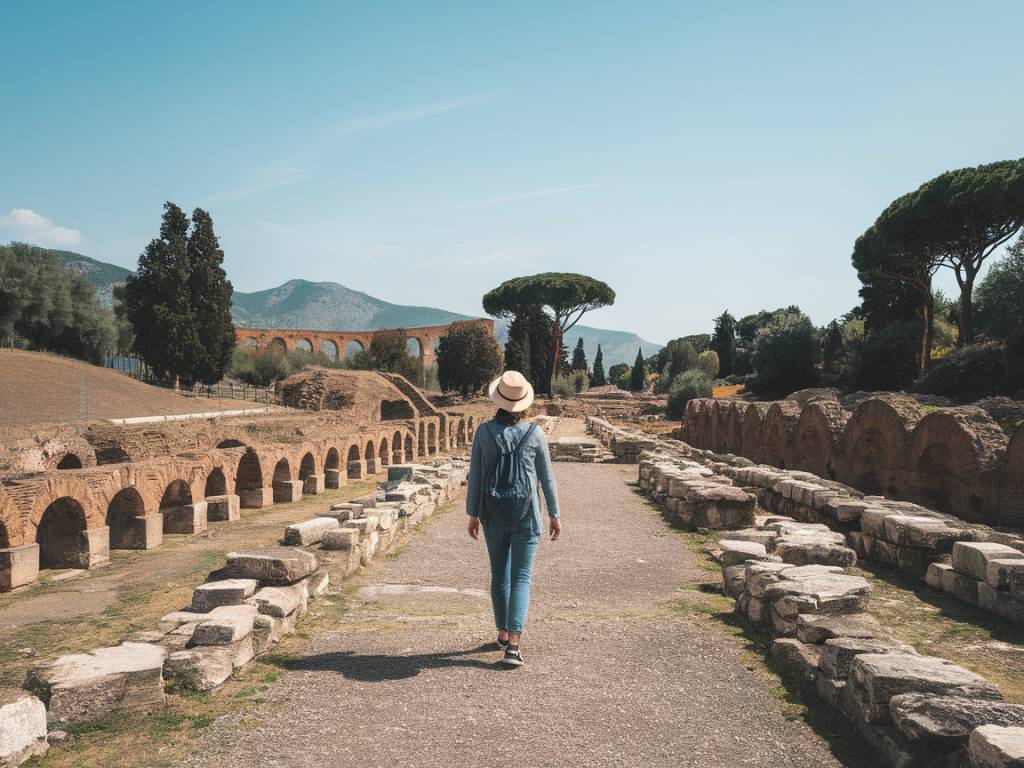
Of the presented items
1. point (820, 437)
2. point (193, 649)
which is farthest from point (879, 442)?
point (193, 649)

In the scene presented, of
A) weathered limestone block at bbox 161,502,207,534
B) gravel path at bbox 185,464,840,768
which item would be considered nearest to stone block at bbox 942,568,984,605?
gravel path at bbox 185,464,840,768

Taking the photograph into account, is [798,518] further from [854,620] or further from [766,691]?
[766,691]

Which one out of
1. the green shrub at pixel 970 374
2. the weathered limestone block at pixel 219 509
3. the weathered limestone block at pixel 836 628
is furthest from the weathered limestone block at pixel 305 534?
the green shrub at pixel 970 374

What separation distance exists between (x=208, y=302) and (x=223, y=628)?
125 ft

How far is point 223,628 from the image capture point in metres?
4.63

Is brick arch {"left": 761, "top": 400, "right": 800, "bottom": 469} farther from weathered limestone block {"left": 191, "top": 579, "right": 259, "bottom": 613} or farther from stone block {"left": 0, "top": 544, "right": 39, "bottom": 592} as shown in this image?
stone block {"left": 0, "top": 544, "right": 39, "bottom": 592}

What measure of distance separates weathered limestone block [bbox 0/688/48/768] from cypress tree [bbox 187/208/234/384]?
37.7 meters

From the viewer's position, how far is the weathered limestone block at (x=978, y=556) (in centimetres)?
609

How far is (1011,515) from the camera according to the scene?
33.7 feet

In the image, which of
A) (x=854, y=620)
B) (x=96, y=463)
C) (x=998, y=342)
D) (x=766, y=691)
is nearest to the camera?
(x=766, y=691)

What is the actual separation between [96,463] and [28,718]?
36.9ft

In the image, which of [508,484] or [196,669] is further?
[508,484]

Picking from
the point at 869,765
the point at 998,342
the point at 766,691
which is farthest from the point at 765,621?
the point at 998,342

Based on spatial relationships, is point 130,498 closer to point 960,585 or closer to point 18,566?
point 18,566
